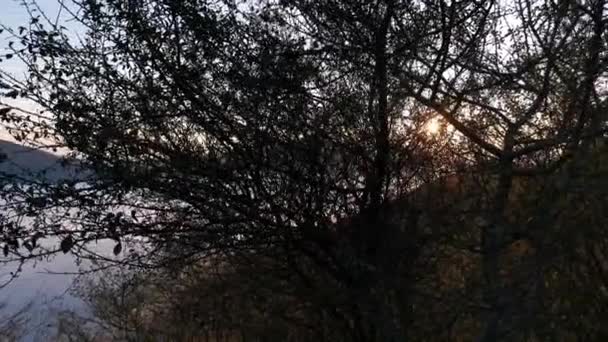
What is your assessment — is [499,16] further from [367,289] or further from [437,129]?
[367,289]

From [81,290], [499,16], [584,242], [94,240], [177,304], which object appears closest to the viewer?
[584,242]

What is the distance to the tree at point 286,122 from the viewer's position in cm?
388

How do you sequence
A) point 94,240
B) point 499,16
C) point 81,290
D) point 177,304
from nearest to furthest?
1. point 499,16
2. point 94,240
3. point 177,304
4. point 81,290

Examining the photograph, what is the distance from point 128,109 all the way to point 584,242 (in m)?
2.42

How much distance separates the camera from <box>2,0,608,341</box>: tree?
388cm

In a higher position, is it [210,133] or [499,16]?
[499,16]

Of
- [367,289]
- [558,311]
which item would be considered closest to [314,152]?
[367,289]

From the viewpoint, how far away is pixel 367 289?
4418 mm

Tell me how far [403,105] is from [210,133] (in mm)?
1048

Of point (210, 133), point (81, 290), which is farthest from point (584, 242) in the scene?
point (81, 290)

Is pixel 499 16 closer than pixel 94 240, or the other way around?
pixel 499 16

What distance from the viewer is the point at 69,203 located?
405 centimetres

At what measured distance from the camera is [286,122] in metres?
3.92

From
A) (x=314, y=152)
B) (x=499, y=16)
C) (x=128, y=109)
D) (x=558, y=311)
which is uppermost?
(x=499, y=16)
